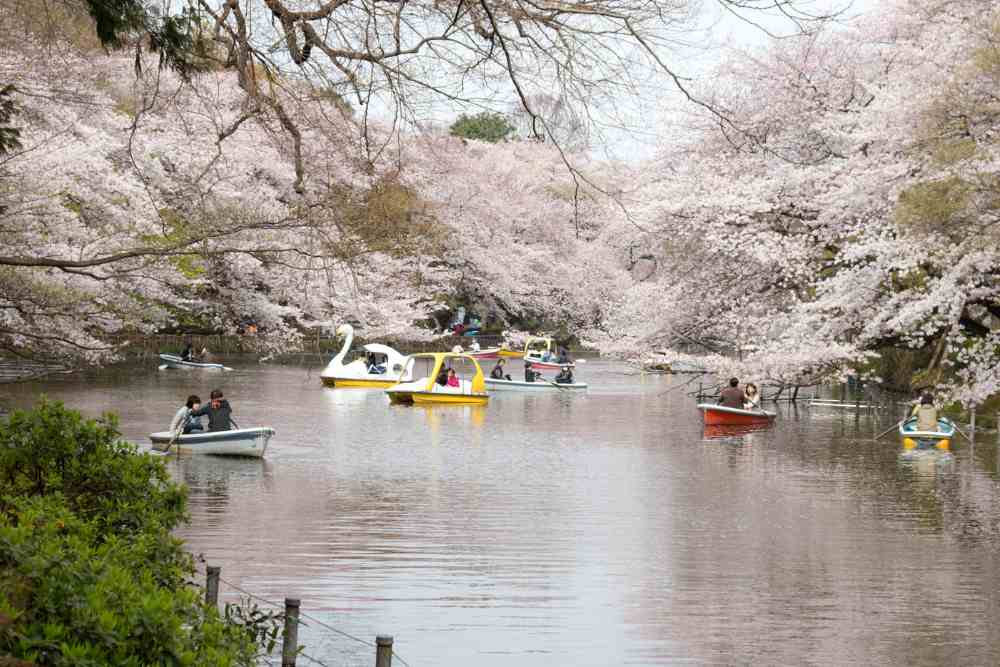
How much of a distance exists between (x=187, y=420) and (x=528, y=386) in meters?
19.7

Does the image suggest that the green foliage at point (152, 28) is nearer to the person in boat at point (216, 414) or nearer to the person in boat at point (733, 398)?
the person in boat at point (216, 414)

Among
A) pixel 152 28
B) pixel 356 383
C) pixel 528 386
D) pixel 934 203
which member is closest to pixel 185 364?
pixel 356 383

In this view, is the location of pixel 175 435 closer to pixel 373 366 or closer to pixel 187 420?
pixel 187 420

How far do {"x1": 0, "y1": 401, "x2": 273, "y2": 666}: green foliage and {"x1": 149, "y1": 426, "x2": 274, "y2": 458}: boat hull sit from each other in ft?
35.5

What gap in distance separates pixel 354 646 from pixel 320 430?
629 inches

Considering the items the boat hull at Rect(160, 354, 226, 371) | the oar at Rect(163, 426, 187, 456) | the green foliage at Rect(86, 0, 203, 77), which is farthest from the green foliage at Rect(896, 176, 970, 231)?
the boat hull at Rect(160, 354, 226, 371)

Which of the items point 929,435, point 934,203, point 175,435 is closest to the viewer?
point 934,203

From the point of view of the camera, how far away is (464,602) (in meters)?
9.51

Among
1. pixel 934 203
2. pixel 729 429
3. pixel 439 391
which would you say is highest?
pixel 934 203

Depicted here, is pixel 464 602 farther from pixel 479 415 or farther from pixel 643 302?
pixel 643 302

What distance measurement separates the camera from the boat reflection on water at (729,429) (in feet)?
81.8

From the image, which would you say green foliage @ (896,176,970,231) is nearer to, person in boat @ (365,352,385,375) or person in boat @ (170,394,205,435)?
person in boat @ (170,394,205,435)

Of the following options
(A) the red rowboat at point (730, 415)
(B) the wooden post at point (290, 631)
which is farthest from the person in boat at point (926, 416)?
(B) the wooden post at point (290, 631)

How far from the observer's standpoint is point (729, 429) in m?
25.9
